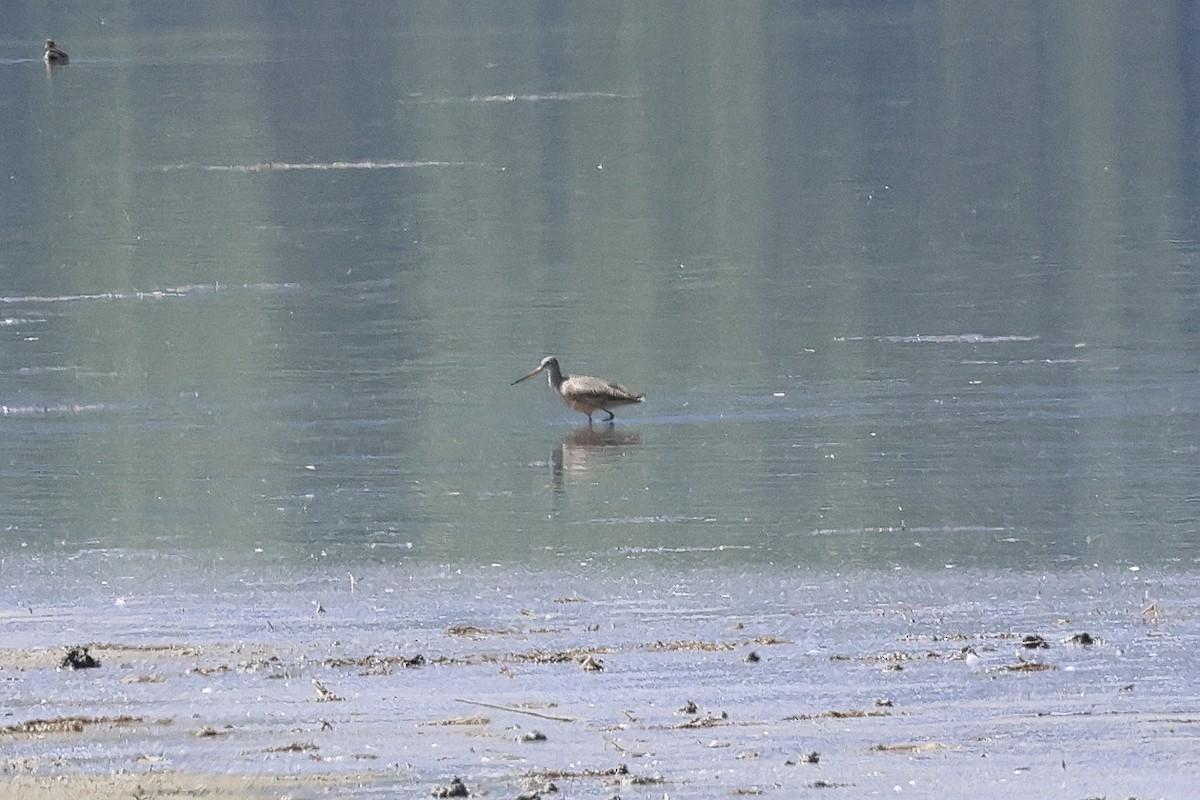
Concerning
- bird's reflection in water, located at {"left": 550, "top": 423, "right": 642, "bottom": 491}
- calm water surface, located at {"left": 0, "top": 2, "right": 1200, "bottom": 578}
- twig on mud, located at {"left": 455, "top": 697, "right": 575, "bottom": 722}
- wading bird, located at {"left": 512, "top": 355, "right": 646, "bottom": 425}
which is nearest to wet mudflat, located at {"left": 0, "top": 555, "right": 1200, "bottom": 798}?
twig on mud, located at {"left": 455, "top": 697, "right": 575, "bottom": 722}

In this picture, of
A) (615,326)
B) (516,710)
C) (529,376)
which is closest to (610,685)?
(516,710)

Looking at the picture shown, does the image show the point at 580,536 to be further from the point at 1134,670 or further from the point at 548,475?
the point at 1134,670

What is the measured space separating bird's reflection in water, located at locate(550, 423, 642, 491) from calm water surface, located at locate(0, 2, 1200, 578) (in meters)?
0.05

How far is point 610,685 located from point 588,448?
20.9 feet

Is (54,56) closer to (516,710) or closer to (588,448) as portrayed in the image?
(588,448)

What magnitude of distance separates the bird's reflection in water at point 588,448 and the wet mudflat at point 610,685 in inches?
119

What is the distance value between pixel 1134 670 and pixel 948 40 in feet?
187

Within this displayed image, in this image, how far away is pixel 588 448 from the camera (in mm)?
16078

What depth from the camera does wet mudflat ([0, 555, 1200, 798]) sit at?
8508 mm

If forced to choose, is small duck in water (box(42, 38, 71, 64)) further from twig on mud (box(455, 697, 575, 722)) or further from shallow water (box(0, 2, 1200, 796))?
twig on mud (box(455, 697, 575, 722))

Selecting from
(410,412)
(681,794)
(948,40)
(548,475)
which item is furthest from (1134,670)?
(948,40)

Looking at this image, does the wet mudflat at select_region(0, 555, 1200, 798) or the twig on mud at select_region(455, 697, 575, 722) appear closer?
the wet mudflat at select_region(0, 555, 1200, 798)

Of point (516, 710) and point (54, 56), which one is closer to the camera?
point (516, 710)

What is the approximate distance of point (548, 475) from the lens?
15.1 m
